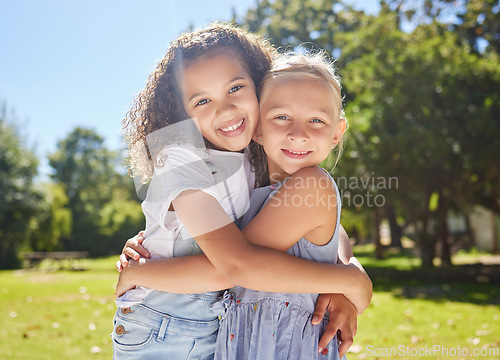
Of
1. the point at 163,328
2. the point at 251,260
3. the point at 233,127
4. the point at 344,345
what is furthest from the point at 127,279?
the point at 344,345

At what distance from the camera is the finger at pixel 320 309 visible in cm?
161

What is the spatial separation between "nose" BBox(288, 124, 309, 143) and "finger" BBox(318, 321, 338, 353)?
2.31ft

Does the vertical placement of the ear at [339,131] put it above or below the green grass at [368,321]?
above

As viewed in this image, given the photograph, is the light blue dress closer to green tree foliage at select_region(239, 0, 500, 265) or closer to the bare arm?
the bare arm

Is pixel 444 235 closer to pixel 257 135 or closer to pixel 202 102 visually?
pixel 257 135

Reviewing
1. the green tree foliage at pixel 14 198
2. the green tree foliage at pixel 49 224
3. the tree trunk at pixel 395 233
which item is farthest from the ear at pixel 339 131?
the tree trunk at pixel 395 233

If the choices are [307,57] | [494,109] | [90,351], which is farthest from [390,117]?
[307,57]

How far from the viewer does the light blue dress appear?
1570 millimetres

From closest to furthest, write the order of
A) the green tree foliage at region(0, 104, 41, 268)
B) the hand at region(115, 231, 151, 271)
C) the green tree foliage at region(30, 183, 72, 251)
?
the hand at region(115, 231, 151, 271) < the green tree foliage at region(0, 104, 41, 268) < the green tree foliage at region(30, 183, 72, 251)

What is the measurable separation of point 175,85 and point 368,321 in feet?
19.9

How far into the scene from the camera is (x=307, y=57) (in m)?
1.98

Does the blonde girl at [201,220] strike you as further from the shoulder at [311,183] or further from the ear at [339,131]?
the ear at [339,131]

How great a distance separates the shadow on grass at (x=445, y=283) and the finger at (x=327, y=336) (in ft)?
26.8

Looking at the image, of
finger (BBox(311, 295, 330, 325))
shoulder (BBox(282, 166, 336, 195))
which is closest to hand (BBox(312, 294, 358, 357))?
finger (BBox(311, 295, 330, 325))
